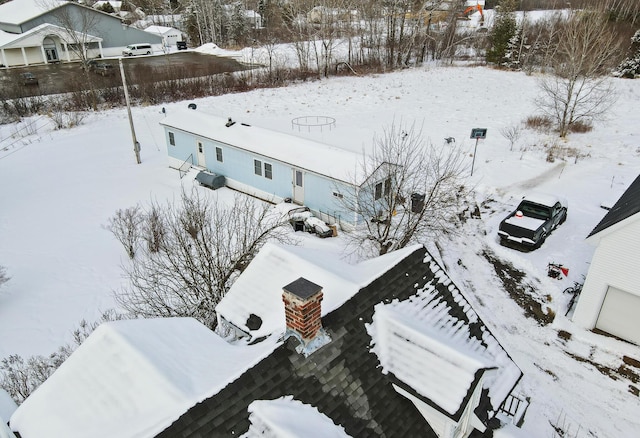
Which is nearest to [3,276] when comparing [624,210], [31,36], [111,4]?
[624,210]

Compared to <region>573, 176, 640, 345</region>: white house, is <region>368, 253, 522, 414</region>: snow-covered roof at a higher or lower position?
higher

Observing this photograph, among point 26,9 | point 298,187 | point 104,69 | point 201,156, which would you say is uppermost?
point 26,9

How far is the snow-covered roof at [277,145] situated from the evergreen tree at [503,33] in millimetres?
36743

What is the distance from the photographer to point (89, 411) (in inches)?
285

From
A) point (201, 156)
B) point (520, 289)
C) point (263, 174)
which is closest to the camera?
point (520, 289)

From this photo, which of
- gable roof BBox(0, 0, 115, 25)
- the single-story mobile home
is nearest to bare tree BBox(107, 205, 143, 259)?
the single-story mobile home

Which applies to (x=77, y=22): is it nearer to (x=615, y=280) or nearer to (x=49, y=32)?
(x=49, y=32)

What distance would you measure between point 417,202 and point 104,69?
42.1 meters

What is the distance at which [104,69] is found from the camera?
157ft

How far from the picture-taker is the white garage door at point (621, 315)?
13.8 meters

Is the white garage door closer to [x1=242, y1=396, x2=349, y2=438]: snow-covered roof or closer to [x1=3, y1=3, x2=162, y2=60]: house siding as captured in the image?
[x1=242, y1=396, x2=349, y2=438]: snow-covered roof

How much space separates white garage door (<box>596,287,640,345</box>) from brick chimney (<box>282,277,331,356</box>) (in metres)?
10.9

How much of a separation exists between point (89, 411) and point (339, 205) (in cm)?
1445

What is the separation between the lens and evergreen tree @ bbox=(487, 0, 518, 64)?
48.4 meters
